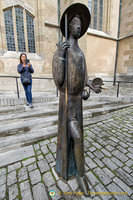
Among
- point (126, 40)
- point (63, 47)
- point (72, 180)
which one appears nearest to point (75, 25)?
point (63, 47)

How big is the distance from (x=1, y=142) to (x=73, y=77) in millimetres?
2250

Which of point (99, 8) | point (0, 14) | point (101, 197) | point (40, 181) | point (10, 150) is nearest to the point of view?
point (101, 197)

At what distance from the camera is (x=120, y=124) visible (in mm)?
3451

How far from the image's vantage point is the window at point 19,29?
6.32 metres

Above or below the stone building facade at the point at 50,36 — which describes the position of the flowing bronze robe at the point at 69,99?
below

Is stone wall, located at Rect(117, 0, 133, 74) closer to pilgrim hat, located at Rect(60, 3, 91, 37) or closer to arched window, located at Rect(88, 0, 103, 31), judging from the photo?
arched window, located at Rect(88, 0, 103, 31)

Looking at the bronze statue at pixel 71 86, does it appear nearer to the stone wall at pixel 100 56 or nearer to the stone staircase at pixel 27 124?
the stone staircase at pixel 27 124

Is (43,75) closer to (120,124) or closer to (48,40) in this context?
(48,40)

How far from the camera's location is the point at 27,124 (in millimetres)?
2910

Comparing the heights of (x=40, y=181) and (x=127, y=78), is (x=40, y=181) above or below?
below

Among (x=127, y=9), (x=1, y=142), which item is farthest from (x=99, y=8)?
(x=1, y=142)

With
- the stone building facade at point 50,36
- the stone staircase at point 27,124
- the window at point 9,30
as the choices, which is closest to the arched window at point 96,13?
the stone building facade at point 50,36

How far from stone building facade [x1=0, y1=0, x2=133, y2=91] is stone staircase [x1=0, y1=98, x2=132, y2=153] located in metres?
3.31

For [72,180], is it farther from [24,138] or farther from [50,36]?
[50,36]
